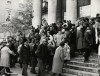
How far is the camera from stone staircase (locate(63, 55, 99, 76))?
1056 centimetres

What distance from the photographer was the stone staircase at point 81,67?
10562 mm

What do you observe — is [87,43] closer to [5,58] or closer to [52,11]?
[5,58]

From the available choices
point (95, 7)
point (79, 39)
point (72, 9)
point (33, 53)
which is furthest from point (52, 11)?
point (79, 39)

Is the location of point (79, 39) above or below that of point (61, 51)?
above

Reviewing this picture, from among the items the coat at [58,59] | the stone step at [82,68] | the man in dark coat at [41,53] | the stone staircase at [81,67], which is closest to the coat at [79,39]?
the stone staircase at [81,67]

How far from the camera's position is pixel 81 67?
444 inches

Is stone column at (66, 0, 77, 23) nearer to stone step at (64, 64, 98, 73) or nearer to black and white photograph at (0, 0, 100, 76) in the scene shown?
black and white photograph at (0, 0, 100, 76)

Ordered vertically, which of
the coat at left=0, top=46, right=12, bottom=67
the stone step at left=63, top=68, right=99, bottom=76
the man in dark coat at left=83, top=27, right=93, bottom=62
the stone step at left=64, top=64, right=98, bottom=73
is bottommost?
the stone step at left=63, top=68, right=99, bottom=76

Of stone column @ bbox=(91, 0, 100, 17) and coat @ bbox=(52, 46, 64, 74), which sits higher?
stone column @ bbox=(91, 0, 100, 17)

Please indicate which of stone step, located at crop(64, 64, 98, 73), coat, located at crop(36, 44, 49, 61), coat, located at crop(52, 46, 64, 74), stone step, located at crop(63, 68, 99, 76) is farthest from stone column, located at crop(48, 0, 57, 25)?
coat, located at crop(52, 46, 64, 74)

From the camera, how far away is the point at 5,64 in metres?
12.0

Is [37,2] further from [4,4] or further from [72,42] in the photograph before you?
[4,4]

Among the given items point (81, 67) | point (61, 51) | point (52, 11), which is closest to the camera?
point (61, 51)

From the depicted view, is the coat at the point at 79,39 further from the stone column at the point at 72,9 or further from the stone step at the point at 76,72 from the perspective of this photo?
the stone column at the point at 72,9
